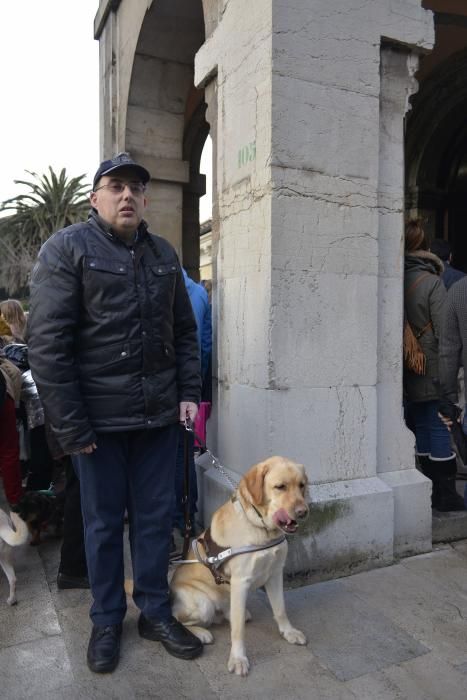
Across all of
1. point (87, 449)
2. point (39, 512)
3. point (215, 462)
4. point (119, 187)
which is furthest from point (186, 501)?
point (119, 187)

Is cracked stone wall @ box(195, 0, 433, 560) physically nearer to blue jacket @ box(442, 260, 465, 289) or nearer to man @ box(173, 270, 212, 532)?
A: man @ box(173, 270, 212, 532)

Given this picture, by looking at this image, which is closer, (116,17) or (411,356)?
(411,356)

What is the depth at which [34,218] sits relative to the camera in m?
32.9

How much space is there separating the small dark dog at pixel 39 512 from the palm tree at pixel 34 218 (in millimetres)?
29153

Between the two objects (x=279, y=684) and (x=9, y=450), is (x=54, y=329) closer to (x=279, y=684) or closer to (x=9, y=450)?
(x=279, y=684)

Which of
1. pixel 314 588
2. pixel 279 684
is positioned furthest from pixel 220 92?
pixel 279 684

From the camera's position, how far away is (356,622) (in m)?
2.99

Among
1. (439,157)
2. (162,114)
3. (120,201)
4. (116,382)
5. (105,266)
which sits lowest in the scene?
(116,382)

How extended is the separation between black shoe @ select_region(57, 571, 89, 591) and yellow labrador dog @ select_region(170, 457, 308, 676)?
0.71 metres

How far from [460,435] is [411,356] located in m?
0.84

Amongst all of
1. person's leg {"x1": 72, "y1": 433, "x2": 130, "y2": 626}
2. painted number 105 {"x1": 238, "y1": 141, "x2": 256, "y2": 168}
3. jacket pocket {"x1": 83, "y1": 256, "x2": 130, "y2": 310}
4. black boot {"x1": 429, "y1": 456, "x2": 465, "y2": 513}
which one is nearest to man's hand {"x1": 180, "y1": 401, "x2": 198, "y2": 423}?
person's leg {"x1": 72, "y1": 433, "x2": 130, "y2": 626}

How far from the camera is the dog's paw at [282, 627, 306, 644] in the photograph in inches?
110

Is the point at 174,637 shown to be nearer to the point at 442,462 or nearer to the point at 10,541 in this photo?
the point at 10,541

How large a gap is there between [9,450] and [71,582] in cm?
126
